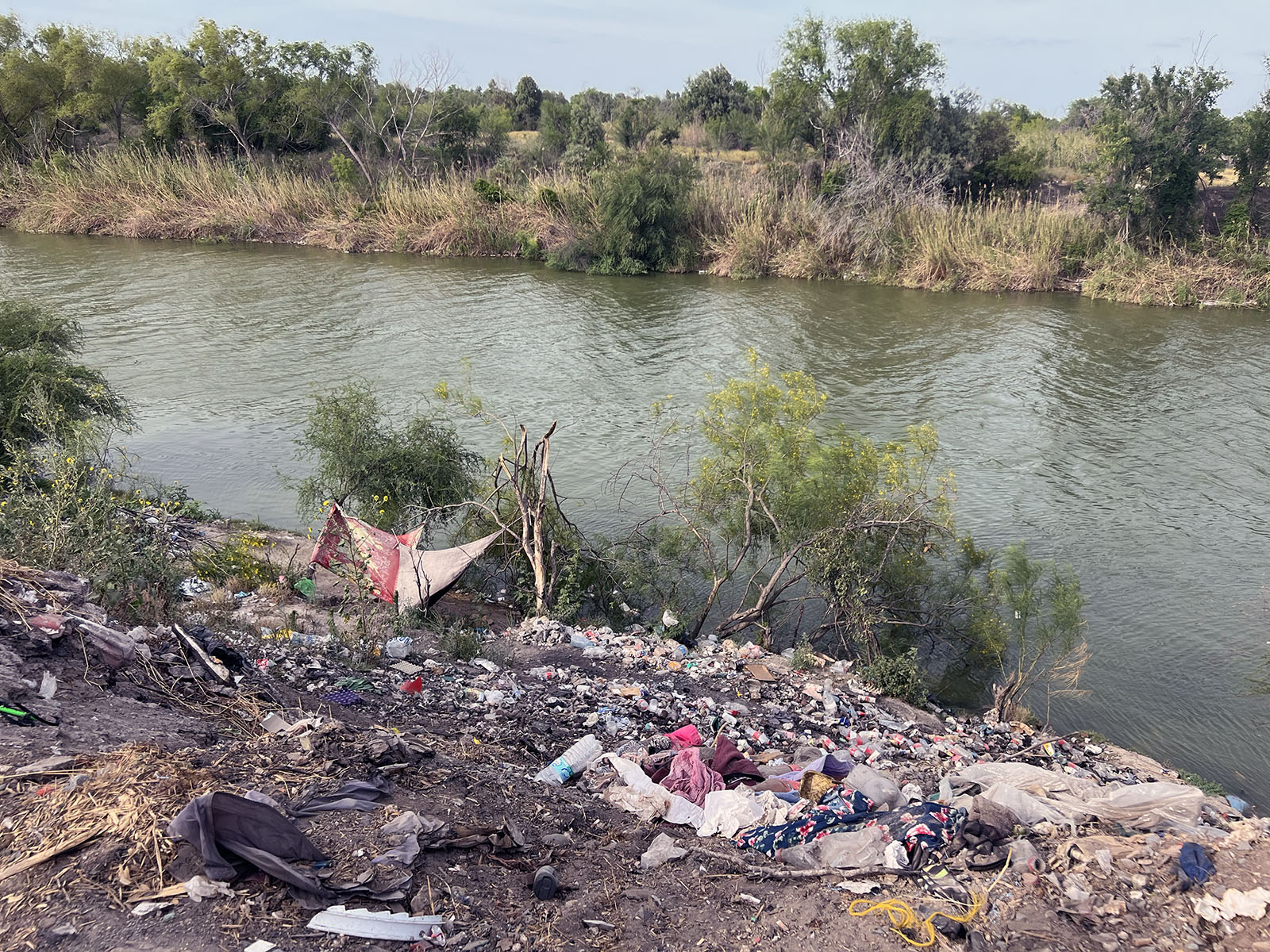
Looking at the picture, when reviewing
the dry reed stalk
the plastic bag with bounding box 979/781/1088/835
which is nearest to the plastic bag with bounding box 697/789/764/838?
the plastic bag with bounding box 979/781/1088/835

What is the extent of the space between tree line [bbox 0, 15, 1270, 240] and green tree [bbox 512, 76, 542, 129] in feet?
21.8

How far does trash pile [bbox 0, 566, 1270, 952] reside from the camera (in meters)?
3.18

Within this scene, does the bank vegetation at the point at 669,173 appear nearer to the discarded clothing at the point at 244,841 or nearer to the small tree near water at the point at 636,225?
the small tree near water at the point at 636,225

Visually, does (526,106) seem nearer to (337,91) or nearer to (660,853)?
(337,91)

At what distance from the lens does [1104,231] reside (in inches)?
809

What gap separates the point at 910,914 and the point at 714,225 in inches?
845

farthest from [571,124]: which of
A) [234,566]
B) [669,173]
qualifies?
[234,566]

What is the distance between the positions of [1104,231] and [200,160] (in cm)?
2324

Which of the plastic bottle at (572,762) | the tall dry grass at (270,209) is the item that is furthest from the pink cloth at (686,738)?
the tall dry grass at (270,209)

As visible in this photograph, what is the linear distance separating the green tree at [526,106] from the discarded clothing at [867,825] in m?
37.7

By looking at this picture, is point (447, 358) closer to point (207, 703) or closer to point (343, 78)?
point (207, 703)

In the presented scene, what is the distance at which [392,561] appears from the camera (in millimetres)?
7156

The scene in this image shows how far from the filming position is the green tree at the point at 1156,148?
19.4m

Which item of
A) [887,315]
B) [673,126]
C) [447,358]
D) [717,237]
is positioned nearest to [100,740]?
[447,358]
